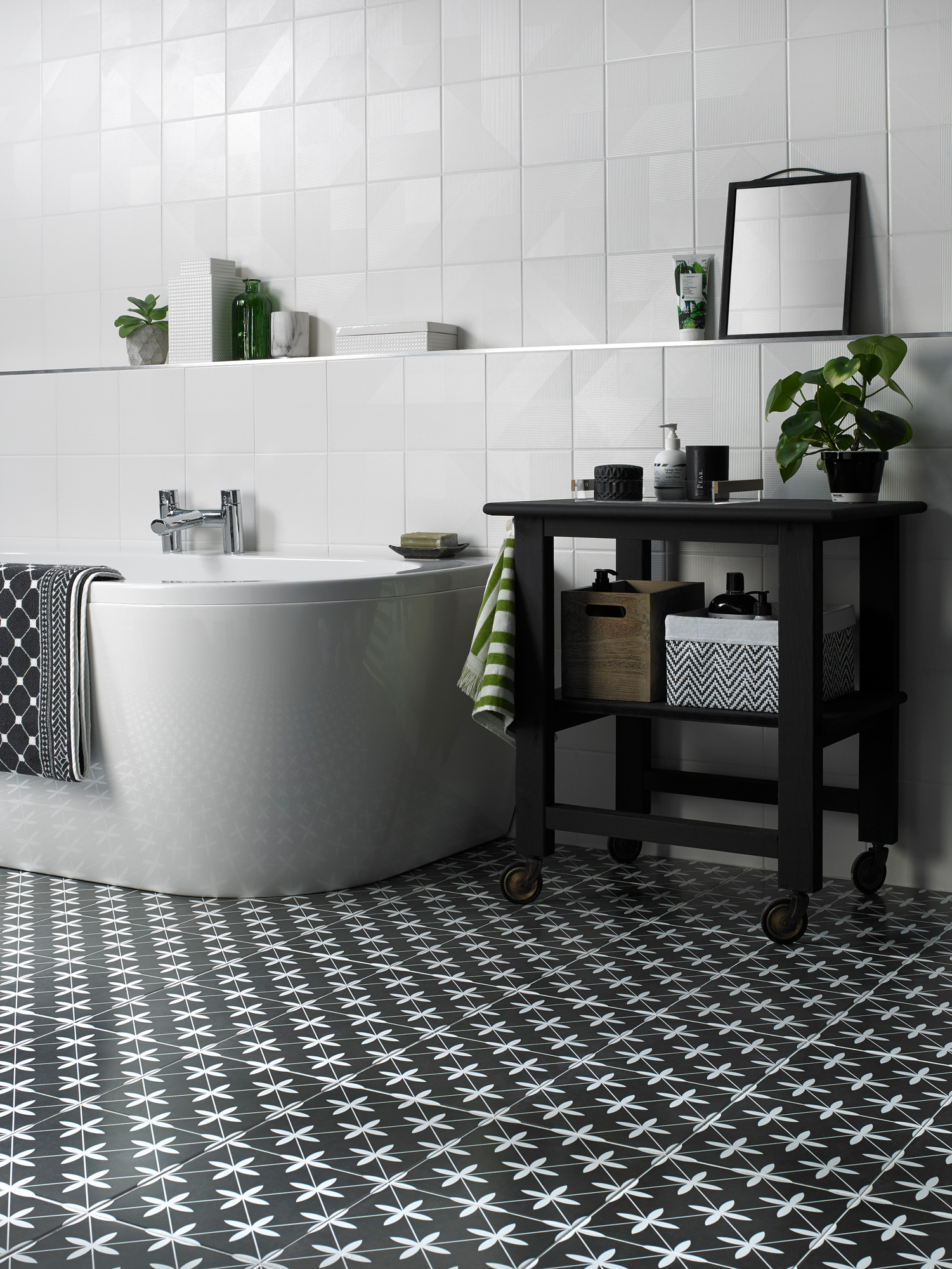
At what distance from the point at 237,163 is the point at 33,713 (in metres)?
1.66

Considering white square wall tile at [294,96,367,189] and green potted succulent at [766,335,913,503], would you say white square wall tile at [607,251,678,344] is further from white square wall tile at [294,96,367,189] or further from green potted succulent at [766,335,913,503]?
white square wall tile at [294,96,367,189]

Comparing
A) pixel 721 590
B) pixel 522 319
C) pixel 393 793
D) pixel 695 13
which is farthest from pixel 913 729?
pixel 695 13

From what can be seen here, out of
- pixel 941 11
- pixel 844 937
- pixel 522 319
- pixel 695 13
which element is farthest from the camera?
pixel 522 319

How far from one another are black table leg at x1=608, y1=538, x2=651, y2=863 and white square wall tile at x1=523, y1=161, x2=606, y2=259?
0.72m

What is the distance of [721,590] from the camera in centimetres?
293

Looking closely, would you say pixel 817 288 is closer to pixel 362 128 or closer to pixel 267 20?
pixel 362 128

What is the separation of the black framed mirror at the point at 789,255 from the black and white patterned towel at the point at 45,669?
4.76 feet

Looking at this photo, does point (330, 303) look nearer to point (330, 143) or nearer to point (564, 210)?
point (330, 143)

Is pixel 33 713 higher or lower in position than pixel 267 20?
lower

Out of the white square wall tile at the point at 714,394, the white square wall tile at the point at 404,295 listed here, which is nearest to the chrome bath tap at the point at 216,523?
the white square wall tile at the point at 404,295

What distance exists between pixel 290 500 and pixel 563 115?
1.16 meters

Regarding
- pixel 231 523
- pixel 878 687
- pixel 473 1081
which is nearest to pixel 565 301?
pixel 231 523

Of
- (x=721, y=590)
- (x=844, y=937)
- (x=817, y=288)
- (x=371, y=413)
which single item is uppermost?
(x=817, y=288)

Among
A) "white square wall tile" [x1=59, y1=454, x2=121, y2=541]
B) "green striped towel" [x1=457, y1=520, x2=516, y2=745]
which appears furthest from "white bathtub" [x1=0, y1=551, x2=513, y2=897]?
"white square wall tile" [x1=59, y1=454, x2=121, y2=541]
